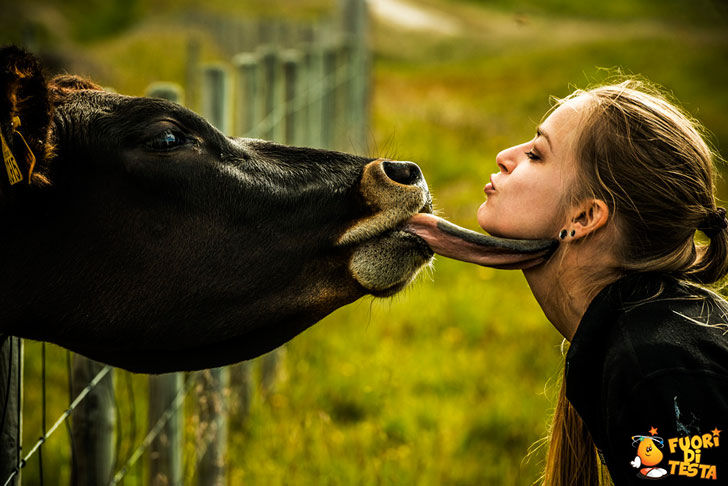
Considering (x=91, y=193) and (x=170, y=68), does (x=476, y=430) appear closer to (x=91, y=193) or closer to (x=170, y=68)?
(x=91, y=193)

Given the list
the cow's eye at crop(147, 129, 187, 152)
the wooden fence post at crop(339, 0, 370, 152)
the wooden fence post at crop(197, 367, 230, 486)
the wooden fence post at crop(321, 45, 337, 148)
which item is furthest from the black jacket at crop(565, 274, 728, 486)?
the wooden fence post at crop(339, 0, 370, 152)

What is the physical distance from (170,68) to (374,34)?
41.9ft

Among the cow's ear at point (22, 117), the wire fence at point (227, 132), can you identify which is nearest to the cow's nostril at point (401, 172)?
the cow's ear at point (22, 117)

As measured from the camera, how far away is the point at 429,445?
13.9 ft

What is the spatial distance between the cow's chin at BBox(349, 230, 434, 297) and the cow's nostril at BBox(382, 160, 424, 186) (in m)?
0.16

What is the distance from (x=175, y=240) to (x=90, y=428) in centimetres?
Result: 95

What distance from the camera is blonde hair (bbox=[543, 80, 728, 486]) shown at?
212cm

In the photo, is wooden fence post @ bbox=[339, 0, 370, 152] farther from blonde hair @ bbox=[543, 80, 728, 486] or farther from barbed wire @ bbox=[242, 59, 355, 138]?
blonde hair @ bbox=[543, 80, 728, 486]

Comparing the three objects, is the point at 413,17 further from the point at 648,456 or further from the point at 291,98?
the point at 648,456

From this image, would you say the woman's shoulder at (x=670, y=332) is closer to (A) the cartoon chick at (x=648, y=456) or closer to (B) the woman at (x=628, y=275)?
(B) the woman at (x=628, y=275)

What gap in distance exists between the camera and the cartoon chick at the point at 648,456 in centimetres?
182

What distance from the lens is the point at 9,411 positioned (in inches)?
86.0

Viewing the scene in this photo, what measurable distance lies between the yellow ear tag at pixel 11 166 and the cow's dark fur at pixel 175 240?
8cm

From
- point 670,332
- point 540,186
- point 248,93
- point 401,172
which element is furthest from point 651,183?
point 248,93
